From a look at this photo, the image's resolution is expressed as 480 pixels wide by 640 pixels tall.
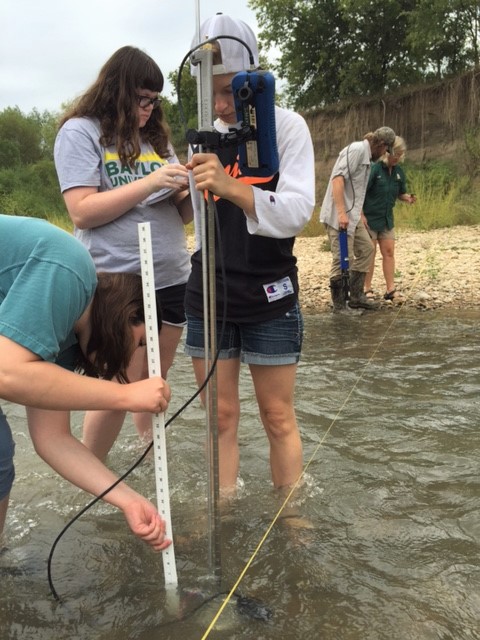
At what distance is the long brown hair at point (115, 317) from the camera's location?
66.5 inches

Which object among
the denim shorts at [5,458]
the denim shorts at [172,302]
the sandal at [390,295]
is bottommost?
the sandal at [390,295]

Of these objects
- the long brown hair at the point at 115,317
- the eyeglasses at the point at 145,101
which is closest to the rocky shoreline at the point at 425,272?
the eyeglasses at the point at 145,101

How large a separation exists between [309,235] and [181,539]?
36.8 ft

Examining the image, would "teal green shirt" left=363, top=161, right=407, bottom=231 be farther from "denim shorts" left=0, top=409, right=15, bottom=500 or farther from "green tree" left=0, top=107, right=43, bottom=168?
"green tree" left=0, top=107, right=43, bottom=168

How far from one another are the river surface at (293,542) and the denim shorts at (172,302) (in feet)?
2.79

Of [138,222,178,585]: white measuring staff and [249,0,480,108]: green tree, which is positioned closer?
[138,222,178,585]: white measuring staff

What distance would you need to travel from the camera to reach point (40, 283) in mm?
1442

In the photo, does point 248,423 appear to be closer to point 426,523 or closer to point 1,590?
point 426,523

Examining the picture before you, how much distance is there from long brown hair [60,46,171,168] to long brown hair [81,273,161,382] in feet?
2.60

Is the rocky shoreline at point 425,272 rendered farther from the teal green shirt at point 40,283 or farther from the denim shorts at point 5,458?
the teal green shirt at point 40,283

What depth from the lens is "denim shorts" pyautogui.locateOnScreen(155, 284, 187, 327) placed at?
2.55m

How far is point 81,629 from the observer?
6.01ft

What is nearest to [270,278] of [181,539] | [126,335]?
[126,335]

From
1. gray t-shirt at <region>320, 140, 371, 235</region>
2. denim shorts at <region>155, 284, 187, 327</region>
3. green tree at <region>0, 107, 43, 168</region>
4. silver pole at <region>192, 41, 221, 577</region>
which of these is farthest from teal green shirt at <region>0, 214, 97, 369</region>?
green tree at <region>0, 107, 43, 168</region>
